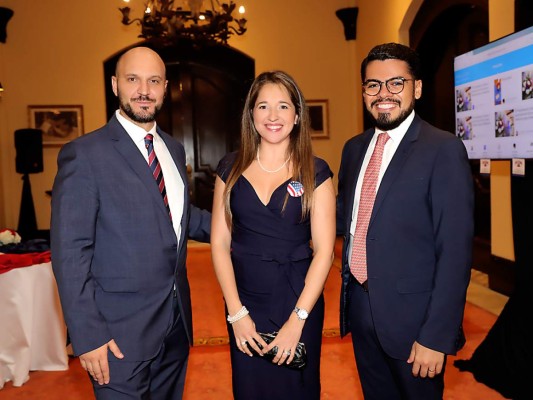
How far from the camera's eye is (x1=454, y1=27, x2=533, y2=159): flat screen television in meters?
3.30

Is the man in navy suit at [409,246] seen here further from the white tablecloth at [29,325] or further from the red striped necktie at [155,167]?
the white tablecloth at [29,325]

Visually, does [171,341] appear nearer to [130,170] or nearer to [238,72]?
[130,170]

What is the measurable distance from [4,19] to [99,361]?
8339 mm

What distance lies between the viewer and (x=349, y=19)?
9039 mm

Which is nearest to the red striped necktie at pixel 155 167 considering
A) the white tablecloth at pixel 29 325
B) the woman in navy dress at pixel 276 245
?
the woman in navy dress at pixel 276 245

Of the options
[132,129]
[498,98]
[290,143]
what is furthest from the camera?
[498,98]

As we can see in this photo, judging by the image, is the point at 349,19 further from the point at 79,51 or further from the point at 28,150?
the point at 28,150

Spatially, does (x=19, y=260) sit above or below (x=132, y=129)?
A: below

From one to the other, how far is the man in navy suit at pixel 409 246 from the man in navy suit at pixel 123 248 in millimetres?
742

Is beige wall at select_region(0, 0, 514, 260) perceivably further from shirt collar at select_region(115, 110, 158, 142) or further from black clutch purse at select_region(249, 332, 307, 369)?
black clutch purse at select_region(249, 332, 307, 369)

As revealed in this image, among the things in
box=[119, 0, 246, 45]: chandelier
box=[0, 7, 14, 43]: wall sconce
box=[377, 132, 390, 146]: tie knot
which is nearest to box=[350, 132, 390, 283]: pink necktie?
box=[377, 132, 390, 146]: tie knot

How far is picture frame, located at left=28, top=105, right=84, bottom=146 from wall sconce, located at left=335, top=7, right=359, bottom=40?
189 inches

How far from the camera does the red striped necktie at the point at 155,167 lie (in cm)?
208

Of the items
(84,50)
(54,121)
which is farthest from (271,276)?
(84,50)
